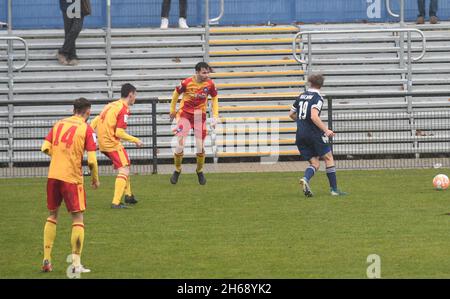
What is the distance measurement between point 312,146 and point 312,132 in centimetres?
22

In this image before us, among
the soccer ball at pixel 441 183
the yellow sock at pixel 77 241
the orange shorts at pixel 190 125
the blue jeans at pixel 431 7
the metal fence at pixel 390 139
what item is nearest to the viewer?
the yellow sock at pixel 77 241

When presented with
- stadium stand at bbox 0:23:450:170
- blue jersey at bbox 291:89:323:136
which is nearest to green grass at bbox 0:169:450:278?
blue jersey at bbox 291:89:323:136

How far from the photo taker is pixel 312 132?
57.2ft

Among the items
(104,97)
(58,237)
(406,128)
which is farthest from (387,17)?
(58,237)

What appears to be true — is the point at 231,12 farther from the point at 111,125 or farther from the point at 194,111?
the point at 111,125

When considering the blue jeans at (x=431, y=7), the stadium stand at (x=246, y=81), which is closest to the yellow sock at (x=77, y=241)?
the stadium stand at (x=246, y=81)

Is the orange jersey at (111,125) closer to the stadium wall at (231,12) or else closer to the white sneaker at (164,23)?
the white sneaker at (164,23)

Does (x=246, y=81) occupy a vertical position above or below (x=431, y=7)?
below

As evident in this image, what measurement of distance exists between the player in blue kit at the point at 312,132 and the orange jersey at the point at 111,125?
265 centimetres

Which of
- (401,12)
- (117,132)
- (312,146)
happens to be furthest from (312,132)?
(401,12)

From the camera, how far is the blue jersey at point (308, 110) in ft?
56.6
